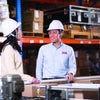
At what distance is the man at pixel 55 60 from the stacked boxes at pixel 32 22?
205 centimetres

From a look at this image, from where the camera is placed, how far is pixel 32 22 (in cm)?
843

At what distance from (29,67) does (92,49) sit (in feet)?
8.75

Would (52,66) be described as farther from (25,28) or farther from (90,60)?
(90,60)

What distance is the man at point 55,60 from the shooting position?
6.21m

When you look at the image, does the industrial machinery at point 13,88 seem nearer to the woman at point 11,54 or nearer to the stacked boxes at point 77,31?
the woman at point 11,54

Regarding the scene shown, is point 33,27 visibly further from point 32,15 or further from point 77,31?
point 77,31

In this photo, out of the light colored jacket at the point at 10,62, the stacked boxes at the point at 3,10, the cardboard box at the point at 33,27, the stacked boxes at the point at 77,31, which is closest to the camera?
the light colored jacket at the point at 10,62

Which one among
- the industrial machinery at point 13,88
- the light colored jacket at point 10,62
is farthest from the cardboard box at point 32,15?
the industrial machinery at point 13,88

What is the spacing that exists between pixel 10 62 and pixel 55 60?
1.64m

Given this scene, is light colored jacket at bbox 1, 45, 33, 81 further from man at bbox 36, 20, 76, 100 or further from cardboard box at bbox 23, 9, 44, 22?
cardboard box at bbox 23, 9, 44, 22

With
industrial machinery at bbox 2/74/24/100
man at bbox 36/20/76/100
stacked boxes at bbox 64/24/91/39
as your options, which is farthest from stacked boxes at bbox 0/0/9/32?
industrial machinery at bbox 2/74/24/100

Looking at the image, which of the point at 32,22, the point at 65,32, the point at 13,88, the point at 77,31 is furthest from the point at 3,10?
the point at 13,88

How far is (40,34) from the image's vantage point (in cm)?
865

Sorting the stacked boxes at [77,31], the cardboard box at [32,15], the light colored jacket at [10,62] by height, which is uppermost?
the cardboard box at [32,15]
